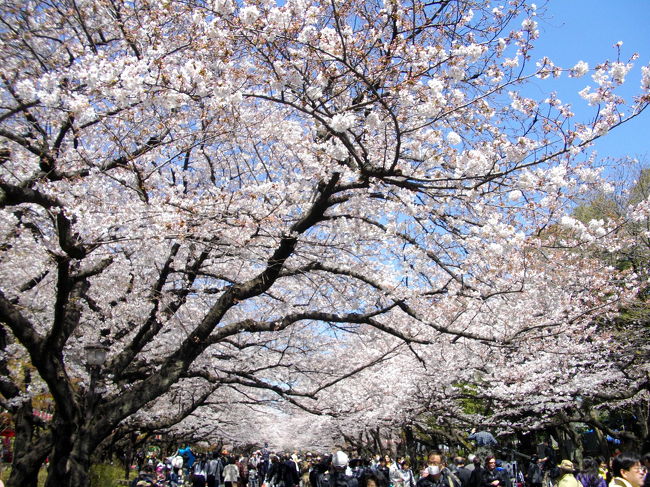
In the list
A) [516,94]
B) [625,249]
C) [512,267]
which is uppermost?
[625,249]

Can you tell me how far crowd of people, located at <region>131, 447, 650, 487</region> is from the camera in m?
5.35

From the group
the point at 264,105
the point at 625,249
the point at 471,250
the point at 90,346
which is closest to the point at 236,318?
the point at 90,346

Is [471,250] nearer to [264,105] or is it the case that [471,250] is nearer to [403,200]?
[403,200]

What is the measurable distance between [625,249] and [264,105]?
14331 mm

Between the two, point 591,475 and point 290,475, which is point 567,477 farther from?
point 290,475

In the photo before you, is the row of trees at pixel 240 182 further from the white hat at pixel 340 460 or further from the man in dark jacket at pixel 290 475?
the man in dark jacket at pixel 290 475

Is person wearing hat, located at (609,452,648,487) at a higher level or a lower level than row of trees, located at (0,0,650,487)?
lower

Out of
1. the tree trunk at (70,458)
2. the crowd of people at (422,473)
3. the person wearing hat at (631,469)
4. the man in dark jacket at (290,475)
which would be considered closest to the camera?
the person wearing hat at (631,469)

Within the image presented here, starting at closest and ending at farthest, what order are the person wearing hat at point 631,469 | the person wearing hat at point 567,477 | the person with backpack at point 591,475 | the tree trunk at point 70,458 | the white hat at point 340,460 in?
the person wearing hat at point 631,469, the person wearing hat at point 567,477, the person with backpack at point 591,475, the white hat at point 340,460, the tree trunk at point 70,458

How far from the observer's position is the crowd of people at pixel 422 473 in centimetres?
535

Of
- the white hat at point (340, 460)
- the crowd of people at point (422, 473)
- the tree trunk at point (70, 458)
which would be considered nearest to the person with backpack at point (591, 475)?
the crowd of people at point (422, 473)

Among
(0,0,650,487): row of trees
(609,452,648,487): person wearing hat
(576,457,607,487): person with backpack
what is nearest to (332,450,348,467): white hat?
(0,0,650,487): row of trees

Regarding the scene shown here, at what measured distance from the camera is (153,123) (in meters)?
7.63

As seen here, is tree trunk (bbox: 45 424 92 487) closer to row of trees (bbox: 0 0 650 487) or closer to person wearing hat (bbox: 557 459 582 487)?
row of trees (bbox: 0 0 650 487)
